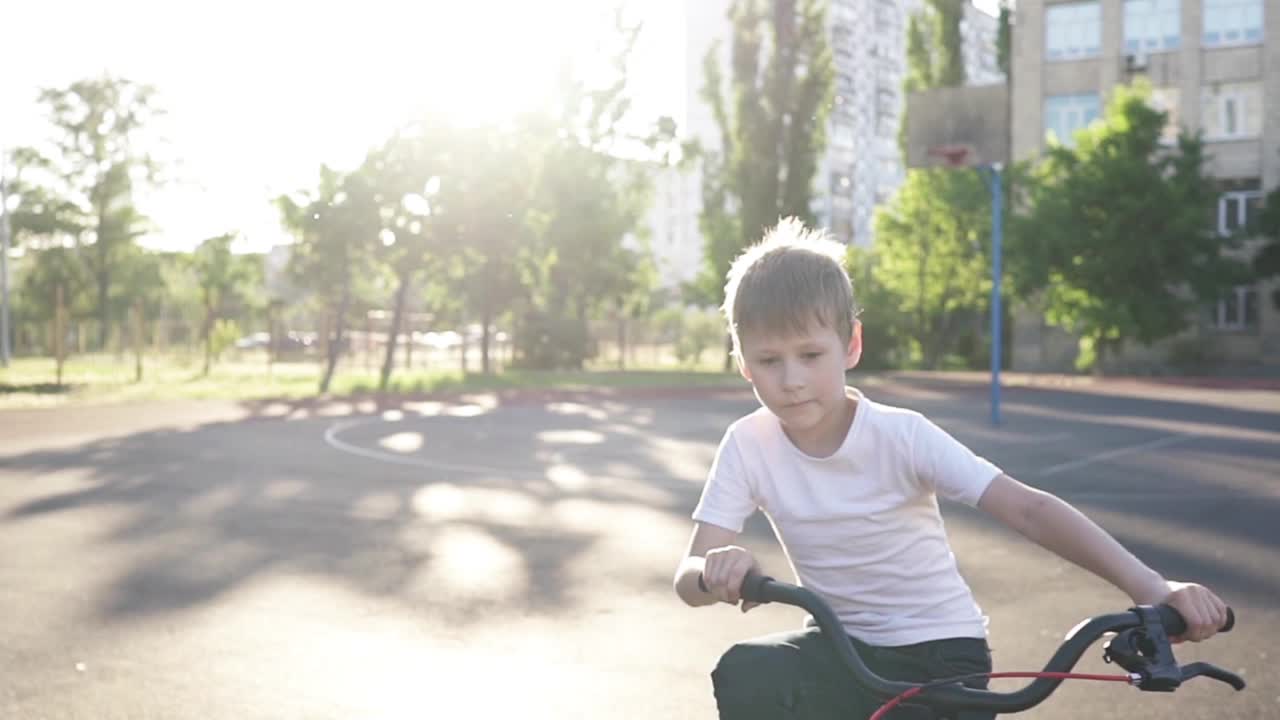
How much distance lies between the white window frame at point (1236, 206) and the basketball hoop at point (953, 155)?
2073cm

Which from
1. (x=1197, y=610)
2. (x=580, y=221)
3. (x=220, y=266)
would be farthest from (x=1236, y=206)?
(x=1197, y=610)

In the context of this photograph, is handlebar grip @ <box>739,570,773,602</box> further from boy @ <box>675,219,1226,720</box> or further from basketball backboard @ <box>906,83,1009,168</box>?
basketball backboard @ <box>906,83,1009,168</box>

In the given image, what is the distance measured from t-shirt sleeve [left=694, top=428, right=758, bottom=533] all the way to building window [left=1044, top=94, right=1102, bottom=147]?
150 ft

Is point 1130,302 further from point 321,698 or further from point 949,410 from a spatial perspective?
point 321,698

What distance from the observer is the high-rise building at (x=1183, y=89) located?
4269cm

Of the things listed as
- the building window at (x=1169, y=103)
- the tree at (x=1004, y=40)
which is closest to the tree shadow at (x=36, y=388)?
the tree at (x=1004, y=40)

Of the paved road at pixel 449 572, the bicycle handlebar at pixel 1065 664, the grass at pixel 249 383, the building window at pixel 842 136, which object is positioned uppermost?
the building window at pixel 842 136

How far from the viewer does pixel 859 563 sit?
2680 millimetres

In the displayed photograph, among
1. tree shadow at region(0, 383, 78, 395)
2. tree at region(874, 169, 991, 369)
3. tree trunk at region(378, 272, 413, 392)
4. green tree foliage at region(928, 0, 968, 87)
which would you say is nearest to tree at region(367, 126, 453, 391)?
tree trunk at region(378, 272, 413, 392)

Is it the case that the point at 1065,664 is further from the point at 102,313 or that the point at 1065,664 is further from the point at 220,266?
the point at 102,313

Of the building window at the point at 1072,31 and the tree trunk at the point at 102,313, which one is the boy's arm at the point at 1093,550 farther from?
the tree trunk at the point at 102,313

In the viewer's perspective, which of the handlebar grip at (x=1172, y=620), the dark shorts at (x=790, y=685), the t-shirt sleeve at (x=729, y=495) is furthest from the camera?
the t-shirt sleeve at (x=729, y=495)

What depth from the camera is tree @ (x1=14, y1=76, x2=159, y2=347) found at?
63688mm

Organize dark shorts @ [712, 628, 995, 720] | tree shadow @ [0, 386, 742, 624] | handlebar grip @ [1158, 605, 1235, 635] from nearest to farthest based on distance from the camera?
1. handlebar grip @ [1158, 605, 1235, 635]
2. dark shorts @ [712, 628, 995, 720]
3. tree shadow @ [0, 386, 742, 624]
